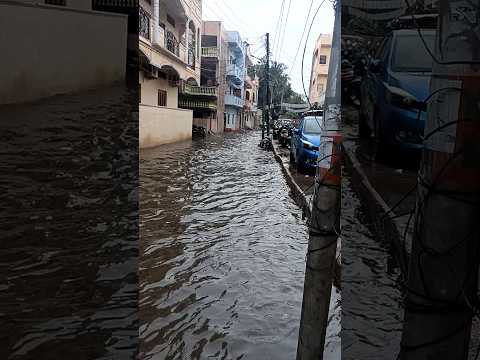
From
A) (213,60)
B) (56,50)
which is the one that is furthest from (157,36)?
(213,60)

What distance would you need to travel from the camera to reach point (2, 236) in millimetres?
→ 3000

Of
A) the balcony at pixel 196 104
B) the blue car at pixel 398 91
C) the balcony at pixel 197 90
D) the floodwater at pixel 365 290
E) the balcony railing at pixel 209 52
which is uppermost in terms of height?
the balcony railing at pixel 209 52

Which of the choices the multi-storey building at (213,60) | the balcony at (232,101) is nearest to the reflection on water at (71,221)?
the multi-storey building at (213,60)

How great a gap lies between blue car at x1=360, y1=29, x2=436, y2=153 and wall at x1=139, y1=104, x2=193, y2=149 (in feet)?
38.5

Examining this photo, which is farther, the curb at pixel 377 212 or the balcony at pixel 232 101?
the balcony at pixel 232 101

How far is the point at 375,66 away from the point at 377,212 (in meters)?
0.78

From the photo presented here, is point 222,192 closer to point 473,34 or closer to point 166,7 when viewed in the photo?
point 473,34

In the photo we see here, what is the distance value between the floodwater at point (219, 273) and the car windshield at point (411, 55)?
2278mm

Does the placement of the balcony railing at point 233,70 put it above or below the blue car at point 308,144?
above

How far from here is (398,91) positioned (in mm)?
2113

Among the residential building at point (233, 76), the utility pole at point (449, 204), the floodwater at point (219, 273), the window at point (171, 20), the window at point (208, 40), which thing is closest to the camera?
the utility pole at point (449, 204)

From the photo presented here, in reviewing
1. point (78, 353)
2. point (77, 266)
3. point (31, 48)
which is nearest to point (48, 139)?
point (31, 48)

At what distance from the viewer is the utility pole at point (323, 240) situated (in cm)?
219

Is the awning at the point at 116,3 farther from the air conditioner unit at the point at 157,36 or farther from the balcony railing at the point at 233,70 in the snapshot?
the balcony railing at the point at 233,70
